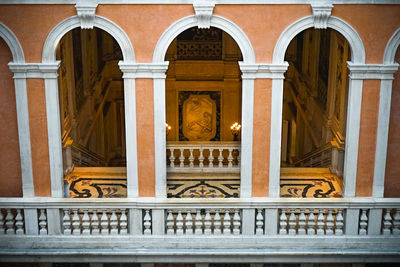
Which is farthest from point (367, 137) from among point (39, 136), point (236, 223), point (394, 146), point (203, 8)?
point (39, 136)

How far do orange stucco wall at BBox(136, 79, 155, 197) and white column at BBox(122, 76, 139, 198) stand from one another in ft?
0.20

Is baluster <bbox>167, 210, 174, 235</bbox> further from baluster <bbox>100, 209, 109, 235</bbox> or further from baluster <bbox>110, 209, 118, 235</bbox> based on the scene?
baluster <bbox>100, 209, 109, 235</bbox>

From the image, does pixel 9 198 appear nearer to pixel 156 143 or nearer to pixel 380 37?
pixel 156 143

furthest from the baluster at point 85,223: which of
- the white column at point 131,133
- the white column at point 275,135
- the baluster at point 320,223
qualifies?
the baluster at point 320,223

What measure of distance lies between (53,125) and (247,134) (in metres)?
2.93

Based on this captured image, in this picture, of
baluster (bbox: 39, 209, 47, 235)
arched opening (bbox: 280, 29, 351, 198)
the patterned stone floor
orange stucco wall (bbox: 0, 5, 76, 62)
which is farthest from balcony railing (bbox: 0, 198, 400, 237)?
orange stucco wall (bbox: 0, 5, 76, 62)

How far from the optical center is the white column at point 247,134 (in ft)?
31.2

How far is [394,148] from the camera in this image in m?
9.98

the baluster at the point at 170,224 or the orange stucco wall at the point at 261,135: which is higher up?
the orange stucco wall at the point at 261,135

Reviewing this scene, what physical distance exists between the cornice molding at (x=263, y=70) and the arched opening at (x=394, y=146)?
1800 millimetres

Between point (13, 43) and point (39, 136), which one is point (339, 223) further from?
point (13, 43)

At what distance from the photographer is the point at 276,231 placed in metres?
9.99

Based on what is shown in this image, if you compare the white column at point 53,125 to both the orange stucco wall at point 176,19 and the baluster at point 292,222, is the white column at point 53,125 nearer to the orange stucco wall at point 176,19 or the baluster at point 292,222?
the orange stucco wall at point 176,19

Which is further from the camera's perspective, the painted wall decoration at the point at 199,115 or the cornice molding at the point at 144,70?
the painted wall decoration at the point at 199,115
